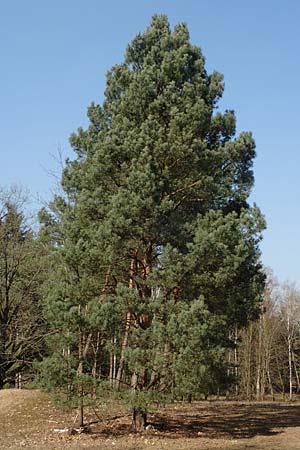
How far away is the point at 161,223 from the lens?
13.4 metres

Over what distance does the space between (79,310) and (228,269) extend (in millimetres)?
3821

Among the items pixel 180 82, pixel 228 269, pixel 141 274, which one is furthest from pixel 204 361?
pixel 180 82

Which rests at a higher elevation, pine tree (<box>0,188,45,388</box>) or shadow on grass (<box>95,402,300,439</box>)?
pine tree (<box>0,188,45,388</box>)

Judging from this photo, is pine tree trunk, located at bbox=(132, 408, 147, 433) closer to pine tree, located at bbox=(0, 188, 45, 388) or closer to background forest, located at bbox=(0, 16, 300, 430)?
background forest, located at bbox=(0, 16, 300, 430)

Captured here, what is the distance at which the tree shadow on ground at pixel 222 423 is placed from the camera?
14.9 metres

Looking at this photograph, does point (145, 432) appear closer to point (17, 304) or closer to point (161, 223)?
point (161, 223)

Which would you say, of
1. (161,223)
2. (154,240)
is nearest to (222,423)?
(154,240)

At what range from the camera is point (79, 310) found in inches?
512

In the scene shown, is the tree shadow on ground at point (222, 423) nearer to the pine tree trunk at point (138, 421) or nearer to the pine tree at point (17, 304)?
the pine tree trunk at point (138, 421)

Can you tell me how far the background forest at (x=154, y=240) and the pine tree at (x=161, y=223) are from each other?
0.11ft

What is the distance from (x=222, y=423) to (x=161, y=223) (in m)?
8.11

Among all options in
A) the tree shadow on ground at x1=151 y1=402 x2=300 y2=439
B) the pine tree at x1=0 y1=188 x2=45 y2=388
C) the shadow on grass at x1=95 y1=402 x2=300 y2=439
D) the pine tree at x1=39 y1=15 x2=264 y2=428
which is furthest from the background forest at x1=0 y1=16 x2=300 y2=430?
the pine tree at x1=0 y1=188 x2=45 y2=388

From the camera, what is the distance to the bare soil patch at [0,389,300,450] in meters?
12.8

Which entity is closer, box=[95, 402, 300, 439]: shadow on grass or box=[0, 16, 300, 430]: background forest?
box=[0, 16, 300, 430]: background forest
